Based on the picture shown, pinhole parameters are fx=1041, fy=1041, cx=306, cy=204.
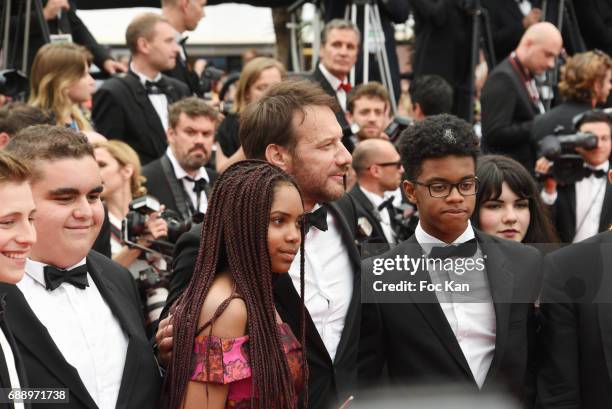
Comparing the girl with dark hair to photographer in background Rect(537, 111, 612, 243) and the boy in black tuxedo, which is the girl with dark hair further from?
the boy in black tuxedo

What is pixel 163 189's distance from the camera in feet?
19.6

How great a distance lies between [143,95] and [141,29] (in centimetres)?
53

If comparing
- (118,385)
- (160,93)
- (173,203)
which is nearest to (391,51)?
(160,93)

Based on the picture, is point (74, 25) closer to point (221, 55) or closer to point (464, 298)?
point (221, 55)

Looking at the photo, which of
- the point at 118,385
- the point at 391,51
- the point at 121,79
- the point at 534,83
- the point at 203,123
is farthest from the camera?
the point at 391,51

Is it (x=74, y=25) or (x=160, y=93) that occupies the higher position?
(x=74, y=25)

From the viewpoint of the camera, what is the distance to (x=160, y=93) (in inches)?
289

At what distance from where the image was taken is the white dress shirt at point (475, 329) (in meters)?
3.50

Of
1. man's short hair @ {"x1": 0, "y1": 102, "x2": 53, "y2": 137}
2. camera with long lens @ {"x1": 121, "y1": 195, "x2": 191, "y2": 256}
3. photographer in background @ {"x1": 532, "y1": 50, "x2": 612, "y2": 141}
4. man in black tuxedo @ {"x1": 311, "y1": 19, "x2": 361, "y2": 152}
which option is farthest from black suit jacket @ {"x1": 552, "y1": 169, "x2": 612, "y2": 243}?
man's short hair @ {"x1": 0, "y1": 102, "x2": 53, "y2": 137}

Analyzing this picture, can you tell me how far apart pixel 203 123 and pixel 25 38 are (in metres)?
1.77

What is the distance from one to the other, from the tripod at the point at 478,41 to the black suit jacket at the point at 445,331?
473 centimetres

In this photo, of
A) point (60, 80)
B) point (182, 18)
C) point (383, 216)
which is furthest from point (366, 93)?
point (60, 80)

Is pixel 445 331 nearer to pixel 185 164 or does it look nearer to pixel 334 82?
pixel 185 164

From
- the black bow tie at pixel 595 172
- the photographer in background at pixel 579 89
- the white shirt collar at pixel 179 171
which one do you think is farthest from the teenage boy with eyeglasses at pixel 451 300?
the photographer in background at pixel 579 89
